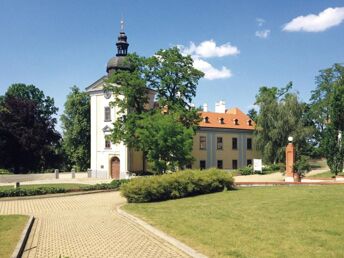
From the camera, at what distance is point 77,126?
53656 millimetres

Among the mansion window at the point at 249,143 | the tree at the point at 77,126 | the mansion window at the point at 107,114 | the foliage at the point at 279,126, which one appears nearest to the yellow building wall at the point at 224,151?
the mansion window at the point at 249,143

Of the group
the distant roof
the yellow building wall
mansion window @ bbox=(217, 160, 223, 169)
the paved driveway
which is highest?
the distant roof

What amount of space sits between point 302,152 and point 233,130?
30.5 feet

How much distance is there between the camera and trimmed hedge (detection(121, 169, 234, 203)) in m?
21.6

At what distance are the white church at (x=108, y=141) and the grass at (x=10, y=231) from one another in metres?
26.7

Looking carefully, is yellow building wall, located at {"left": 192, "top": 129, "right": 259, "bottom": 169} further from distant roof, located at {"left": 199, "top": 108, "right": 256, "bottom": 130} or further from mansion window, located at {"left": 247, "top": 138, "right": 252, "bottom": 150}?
distant roof, located at {"left": 199, "top": 108, "right": 256, "bottom": 130}

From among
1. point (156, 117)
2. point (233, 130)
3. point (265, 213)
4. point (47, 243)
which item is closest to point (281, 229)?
point (265, 213)

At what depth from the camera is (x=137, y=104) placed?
133 ft

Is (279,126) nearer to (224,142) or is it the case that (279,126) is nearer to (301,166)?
(224,142)

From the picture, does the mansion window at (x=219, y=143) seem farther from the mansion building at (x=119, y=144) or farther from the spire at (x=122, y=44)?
the spire at (x=122, y=44)

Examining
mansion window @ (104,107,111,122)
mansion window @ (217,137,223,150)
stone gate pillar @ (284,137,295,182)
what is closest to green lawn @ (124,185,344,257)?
stone gate pillar @ (284,137,295,182)

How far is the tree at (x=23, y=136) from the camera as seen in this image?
4478 cm

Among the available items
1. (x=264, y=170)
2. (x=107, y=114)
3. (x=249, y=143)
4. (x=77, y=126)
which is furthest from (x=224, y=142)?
(x=77, y=126)

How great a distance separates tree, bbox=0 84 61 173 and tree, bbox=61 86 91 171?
474 centimetres
